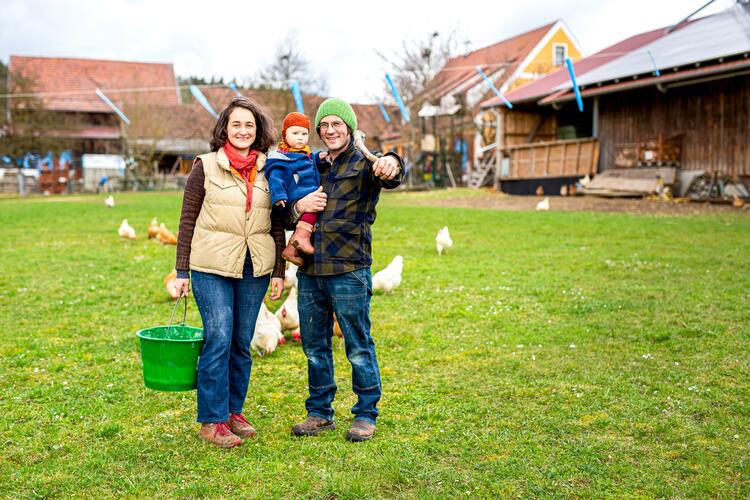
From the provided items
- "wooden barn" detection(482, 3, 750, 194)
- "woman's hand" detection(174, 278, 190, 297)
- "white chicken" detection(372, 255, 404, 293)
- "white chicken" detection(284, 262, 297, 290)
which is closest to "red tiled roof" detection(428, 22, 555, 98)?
"wooden barn" detection(482, 3, 750, 194)

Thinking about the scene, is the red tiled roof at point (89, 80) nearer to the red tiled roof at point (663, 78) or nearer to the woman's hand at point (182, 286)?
the red tiled roof at point (663, 78)

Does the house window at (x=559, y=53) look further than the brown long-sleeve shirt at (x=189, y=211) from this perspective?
Yes

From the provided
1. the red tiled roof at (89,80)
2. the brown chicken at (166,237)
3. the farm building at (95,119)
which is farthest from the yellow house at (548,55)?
the brown chicken at (166,237)

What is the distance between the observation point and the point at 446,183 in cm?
3697

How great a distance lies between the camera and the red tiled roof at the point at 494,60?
129 ft

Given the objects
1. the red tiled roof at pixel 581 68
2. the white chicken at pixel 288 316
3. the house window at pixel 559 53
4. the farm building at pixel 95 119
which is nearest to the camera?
the white chicken at pixel 288 316

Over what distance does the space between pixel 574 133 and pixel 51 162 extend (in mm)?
37969

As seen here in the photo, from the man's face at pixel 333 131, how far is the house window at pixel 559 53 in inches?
1574

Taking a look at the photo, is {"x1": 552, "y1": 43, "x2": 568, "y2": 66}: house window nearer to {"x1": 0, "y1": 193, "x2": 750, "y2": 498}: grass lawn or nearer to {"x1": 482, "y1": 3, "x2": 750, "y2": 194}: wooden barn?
{"x1": 482, "y1": 3, "x2": 750, "y2": 194}: wooden barn

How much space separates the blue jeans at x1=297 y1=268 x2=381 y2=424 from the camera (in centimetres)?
394

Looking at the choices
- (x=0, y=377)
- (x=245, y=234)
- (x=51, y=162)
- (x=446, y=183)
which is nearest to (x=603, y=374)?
(x=245, y=234)

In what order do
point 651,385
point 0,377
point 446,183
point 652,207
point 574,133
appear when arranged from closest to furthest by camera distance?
point 651,385
point 0,377
point 652,207
point 574,133
point 446,183

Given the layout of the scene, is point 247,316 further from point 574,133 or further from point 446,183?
point 446,183

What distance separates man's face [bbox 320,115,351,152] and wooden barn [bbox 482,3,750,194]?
17945mm
